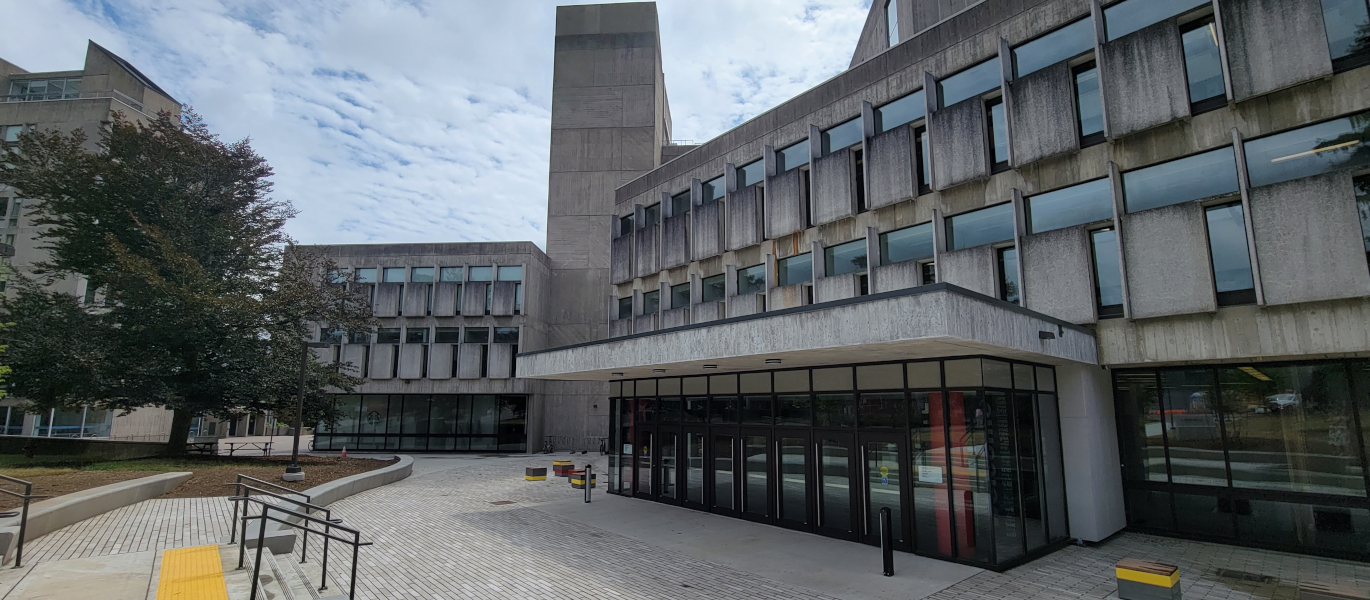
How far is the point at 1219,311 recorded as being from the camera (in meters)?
11.0

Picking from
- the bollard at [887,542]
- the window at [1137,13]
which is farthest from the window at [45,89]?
the window at [1137,13]

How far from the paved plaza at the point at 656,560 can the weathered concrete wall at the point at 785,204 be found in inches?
334

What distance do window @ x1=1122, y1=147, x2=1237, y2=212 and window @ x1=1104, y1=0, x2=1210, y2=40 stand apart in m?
2.80

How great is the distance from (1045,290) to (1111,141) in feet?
10.3

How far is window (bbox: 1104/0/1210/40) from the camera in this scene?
11859mm

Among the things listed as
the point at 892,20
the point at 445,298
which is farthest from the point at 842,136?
the point at 445,298

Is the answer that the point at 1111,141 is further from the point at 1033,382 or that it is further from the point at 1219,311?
the point at 1033,382

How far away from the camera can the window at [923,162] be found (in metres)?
15.2

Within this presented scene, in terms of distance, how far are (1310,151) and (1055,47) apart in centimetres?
488

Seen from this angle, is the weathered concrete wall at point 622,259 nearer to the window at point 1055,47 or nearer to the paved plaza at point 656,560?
the paved plaza at point 656,560

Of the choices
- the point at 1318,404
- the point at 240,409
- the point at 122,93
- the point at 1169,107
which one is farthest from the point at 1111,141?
the point at 122,93

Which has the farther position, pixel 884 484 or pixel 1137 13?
pixel 1137 13

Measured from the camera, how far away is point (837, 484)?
1219cm

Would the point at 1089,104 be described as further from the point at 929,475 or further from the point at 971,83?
the point at 929,475
